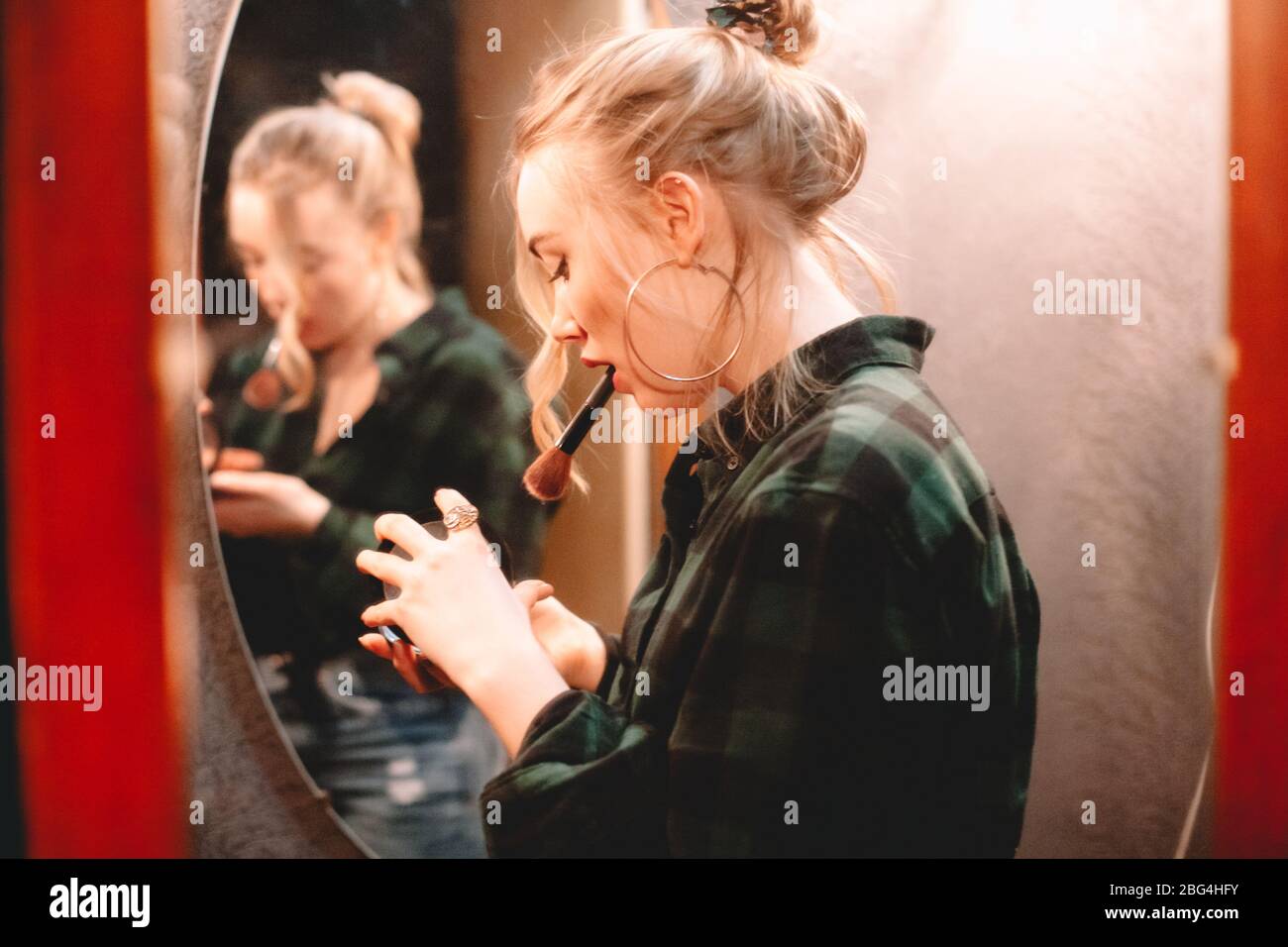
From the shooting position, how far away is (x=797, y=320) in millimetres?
1099

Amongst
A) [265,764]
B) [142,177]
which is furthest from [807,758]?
[142,177]

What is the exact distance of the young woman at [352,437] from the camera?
1366 mm

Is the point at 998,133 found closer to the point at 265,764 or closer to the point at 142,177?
the point at 142,177

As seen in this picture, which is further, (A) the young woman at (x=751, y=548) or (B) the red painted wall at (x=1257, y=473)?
(B) the red painted wall at (x=1257, y=473)

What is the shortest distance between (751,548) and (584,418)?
15.0 inches

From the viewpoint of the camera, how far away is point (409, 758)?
139cm

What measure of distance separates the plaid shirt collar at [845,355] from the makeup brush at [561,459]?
25 centimetres

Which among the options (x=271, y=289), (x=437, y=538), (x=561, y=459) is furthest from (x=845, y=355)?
(x=271, y=289)

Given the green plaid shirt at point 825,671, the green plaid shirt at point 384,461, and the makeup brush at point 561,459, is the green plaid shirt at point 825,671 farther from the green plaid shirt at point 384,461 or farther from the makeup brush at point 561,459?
the green plaid shirt at point 384,461

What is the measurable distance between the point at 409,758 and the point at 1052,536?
83cm

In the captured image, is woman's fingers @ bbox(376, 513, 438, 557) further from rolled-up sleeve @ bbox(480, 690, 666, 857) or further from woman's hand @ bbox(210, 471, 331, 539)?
rolled-up sleeve @ bbox(480, 690, 666, 857)

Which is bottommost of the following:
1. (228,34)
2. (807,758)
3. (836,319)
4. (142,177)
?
(807,758)

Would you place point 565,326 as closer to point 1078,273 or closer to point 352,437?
point 352,437

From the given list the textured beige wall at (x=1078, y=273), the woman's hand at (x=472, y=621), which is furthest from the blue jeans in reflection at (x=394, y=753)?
the textured beige wall at (x=1078, y=273)
